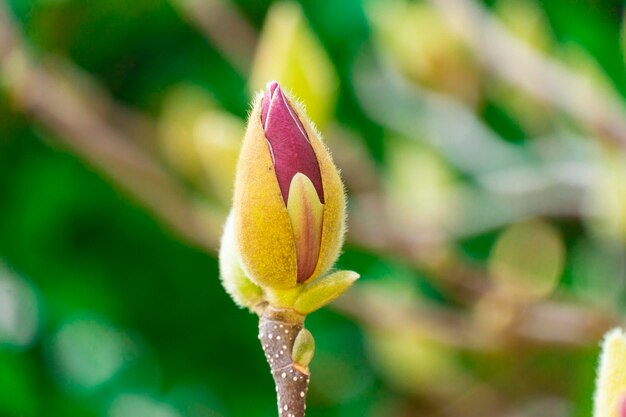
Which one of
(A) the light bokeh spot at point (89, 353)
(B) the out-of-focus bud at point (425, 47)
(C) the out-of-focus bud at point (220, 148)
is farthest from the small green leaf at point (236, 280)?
(A) the light bokeh spot at point (89, 353)

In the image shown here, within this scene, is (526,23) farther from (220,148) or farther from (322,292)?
(322,292)

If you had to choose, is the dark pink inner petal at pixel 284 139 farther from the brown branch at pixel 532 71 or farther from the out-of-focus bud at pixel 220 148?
the brown branch at pixel 532 71

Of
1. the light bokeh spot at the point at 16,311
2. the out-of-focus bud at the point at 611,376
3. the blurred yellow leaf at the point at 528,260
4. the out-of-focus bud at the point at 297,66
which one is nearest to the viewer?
the out-of-focus bud at the point at 611,376

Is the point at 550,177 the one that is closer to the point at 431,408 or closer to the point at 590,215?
the point at 590,215

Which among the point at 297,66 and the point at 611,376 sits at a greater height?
the point at 297,66

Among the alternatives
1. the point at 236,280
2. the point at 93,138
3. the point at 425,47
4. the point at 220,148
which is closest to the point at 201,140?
the point at 220,148
